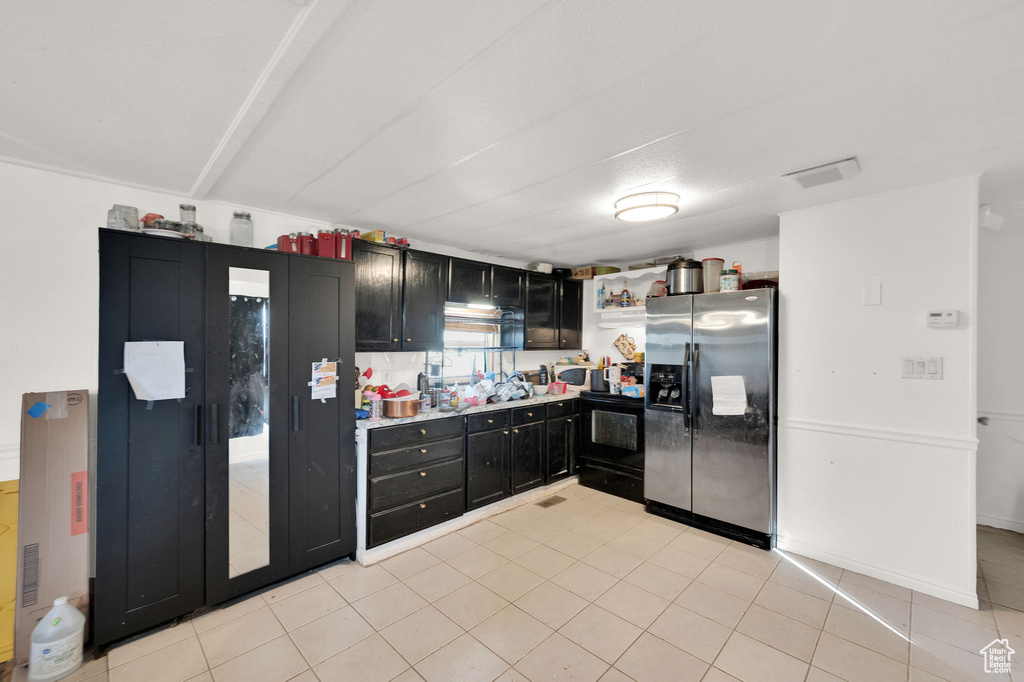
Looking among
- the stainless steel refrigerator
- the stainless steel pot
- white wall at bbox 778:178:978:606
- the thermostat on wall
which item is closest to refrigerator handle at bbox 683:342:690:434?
the stainless steel refrigerator

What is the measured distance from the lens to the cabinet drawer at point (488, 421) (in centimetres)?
360

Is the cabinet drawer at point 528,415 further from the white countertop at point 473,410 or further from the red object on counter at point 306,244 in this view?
the red object on counter at point 306,244

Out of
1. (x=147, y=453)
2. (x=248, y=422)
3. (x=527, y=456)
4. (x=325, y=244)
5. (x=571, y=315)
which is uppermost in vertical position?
(x=325, y=244)

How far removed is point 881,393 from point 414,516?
10.9 ft

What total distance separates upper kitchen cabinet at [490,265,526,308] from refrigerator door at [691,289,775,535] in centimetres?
181

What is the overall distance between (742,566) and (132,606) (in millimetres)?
3642

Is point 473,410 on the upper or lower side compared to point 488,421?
upper

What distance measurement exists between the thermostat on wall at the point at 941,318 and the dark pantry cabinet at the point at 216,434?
370 cm

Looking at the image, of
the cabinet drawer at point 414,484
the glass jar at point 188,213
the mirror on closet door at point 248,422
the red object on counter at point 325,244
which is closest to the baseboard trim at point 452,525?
the cabinet drawer at point 414,484

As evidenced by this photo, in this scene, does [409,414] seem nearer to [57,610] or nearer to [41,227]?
[57,610]

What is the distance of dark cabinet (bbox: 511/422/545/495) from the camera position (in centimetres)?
396

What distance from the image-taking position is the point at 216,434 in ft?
7.86

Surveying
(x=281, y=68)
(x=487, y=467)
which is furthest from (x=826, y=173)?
(x=487, y=467)

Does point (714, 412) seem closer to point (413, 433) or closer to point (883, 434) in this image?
point (883, 434)
